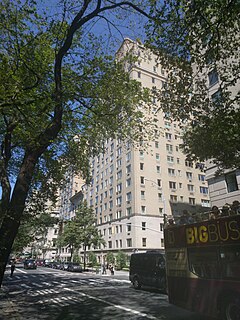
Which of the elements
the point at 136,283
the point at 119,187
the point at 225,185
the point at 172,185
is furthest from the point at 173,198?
the point at 136,283

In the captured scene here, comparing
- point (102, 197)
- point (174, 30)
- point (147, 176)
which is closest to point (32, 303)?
point (174, 30)

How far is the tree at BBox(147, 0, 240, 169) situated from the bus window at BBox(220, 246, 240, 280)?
4.16 m

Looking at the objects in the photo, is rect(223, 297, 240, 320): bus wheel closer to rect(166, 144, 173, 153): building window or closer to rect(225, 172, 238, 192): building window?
Result: rect(225, 172, 238, 192): building window

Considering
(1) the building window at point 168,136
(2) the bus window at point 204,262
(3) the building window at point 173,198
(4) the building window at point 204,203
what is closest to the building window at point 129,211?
(3) the building window at point 173,198

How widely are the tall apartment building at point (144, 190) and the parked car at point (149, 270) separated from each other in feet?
79.4

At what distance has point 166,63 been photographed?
384 inches

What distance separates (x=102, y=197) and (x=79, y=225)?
1507 cm

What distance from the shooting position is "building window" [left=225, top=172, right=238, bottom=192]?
20.0 m

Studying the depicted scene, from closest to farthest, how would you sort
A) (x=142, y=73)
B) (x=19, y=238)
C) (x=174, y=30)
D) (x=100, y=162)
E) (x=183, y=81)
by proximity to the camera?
(x=174, y=30) < (x=183, y=81) < (x=19, y=238) < (x=142, y=73) < (x=100, y=162)

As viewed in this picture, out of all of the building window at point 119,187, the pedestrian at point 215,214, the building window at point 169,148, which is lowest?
the pedestrian at point 215,214

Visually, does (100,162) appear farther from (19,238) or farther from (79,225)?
(19,238)

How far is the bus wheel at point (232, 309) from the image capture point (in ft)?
24.3

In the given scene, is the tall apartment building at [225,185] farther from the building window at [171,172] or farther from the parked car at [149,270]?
the building window at [171,172]

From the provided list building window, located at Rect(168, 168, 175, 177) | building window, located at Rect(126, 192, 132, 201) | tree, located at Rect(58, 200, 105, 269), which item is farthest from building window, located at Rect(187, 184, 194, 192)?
tree, located at Rect(58, 200, 105, 269)
